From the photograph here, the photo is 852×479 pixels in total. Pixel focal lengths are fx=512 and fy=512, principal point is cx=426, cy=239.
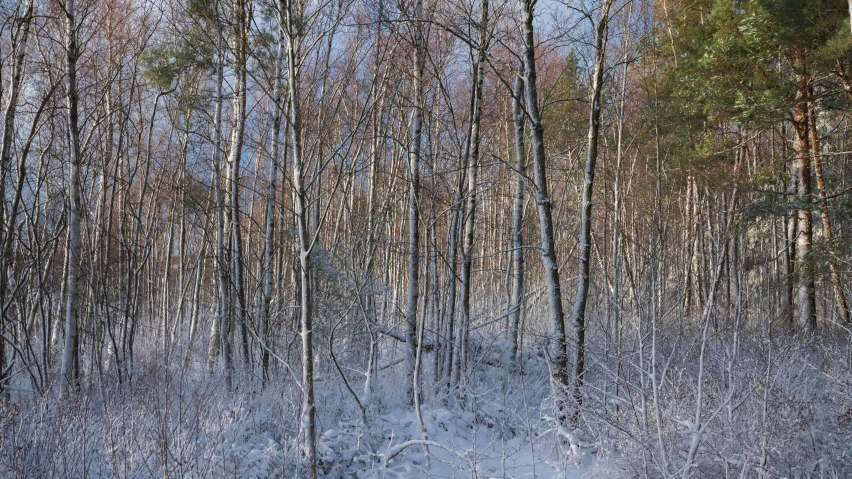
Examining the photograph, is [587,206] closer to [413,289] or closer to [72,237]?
[413,289]

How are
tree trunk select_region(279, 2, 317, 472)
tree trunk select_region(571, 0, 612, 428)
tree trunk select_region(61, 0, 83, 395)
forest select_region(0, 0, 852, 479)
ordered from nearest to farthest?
1. tree trunk select_region(279, 2, 317, 472)
2. forest select_region(0, 0, 852, 479)
3. tree trunk select_region(61, 0, 83, 395)
4. tree trunk select_region(571, 0, 612, 428)

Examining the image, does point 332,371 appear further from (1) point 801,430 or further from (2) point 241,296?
(1) point 801,430

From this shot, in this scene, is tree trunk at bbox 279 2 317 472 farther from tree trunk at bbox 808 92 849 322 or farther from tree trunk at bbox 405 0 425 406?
tree trunk at bbox 808 92 849 322

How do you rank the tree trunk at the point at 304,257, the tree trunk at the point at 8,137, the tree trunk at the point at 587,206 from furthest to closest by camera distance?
1. the tree trunk at the point at 587,206
2. the tree trunk at the point at 8,137
3. the tree trunk at the point at 304,257

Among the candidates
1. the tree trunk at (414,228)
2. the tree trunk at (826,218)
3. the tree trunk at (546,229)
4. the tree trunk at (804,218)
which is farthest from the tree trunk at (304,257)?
the tree trunk at (804,218)

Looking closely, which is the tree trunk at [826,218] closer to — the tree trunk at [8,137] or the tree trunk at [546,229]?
the tree trunk at [546,229]

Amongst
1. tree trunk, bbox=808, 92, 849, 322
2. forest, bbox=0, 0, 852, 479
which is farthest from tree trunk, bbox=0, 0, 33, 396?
tree trunk, bbox=808, 92, 849, 322

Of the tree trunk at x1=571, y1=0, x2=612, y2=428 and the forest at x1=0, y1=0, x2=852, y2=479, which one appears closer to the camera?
the forest at x1=0, y1=0, x2=852, y2=479

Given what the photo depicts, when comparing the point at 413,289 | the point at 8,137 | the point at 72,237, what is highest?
the point at 8,137

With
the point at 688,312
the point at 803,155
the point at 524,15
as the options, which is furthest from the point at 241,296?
the point at 688,312

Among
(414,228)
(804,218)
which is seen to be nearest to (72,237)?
(414,228)

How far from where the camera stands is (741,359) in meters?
6.62

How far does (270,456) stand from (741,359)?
588 centimetres

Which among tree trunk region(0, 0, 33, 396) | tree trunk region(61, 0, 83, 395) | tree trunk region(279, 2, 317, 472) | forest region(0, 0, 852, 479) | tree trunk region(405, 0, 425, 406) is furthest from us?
tree trunk region(405, 0, 425, 406)
